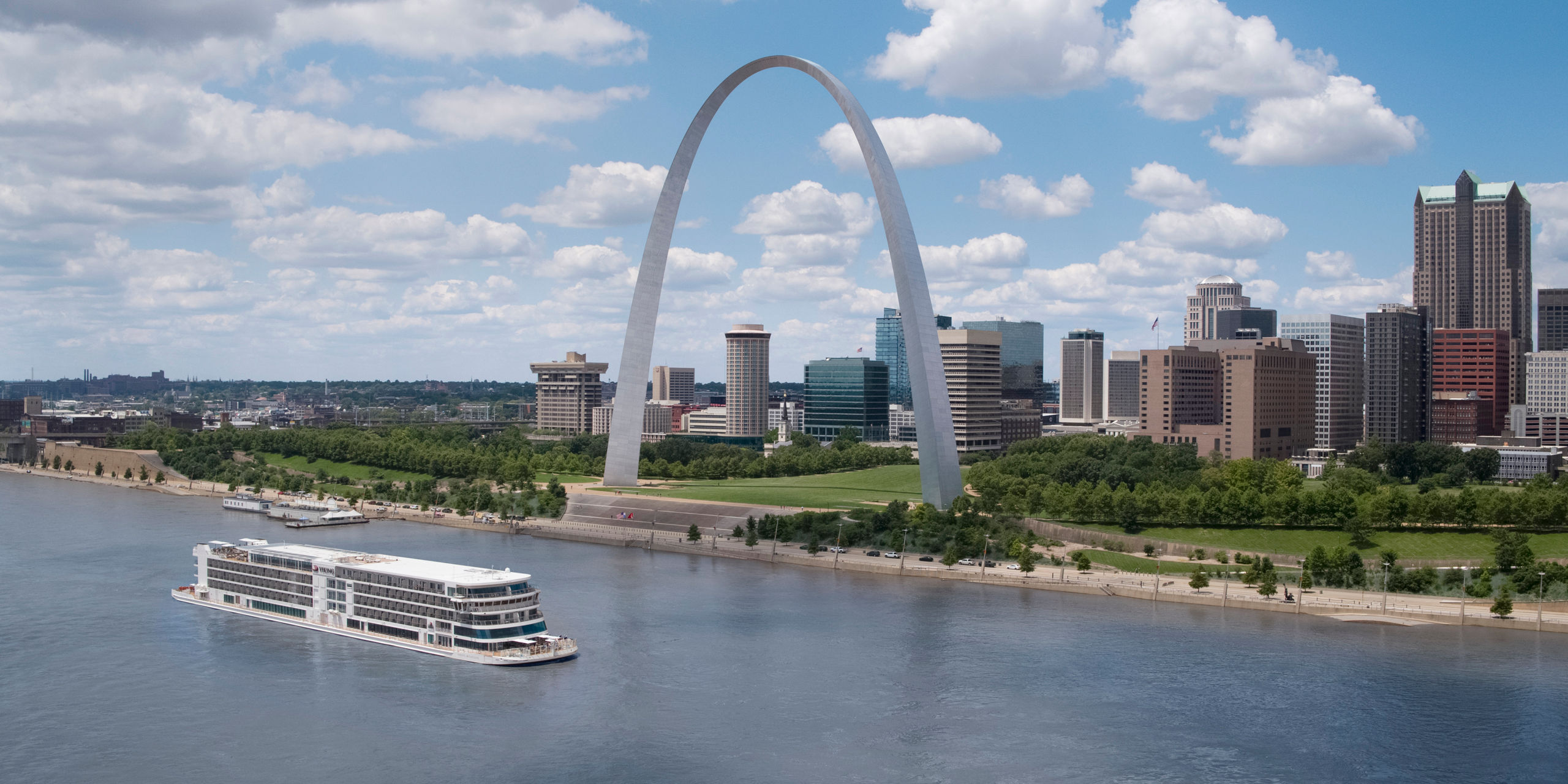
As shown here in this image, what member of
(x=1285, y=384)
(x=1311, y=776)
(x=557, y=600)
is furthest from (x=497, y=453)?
(x=1311, y=776)

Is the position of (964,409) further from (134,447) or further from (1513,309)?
(1513,309)

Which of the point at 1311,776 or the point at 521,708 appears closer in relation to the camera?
the point at 1311,776

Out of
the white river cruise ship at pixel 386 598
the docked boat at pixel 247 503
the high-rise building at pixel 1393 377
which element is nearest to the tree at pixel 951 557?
the white river cruise ship at pixel 386 598

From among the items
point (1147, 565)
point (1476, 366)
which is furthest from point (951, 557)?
point (1476, 366)

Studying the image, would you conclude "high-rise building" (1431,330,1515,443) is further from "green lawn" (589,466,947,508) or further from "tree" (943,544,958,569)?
"tree" (943,544,958,569)

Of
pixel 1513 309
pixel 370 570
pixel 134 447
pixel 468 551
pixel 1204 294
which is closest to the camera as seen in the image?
pixel 370 570

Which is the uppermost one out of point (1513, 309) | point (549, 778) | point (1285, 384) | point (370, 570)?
point (1513, 309)
